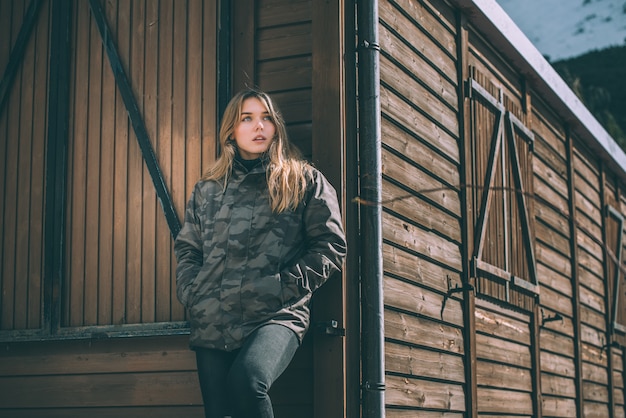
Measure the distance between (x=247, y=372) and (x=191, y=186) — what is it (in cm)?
156

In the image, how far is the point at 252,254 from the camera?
4715 millimetres

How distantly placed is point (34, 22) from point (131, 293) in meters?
1.81

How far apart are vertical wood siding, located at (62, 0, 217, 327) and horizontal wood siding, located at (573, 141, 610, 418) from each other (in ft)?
17.0

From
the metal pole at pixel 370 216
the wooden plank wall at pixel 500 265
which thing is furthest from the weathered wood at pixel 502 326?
the metal pole at pixel 370 216

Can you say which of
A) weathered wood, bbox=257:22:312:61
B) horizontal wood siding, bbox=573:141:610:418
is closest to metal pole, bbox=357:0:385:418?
weathered wood, bbox=257:22:312:61

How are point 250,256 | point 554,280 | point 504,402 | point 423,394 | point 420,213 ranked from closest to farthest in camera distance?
1. point 250,256
2. point 423,394
3. point 420,213
4. point 504,402
5. point 554,280

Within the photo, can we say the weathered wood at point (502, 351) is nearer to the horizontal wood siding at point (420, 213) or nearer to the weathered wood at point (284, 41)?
the horizontal wood siding at point (420, 213)

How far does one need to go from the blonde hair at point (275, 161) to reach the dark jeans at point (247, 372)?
2.06ft

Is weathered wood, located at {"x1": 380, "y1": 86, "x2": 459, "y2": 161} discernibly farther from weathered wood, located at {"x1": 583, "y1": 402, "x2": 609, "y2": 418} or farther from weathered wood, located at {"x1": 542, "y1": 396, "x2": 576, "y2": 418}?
weathered wood, located at {"x1": 583, "y1": 402, "x2": 609, "y2": 418}

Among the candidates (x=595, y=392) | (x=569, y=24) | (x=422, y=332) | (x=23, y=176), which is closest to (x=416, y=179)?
(x=422, y=332)

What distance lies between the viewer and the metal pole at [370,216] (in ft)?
17.0

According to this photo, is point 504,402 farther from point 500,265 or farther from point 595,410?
point 595,410

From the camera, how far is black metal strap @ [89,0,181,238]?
18.2ft

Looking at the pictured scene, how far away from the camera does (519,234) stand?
805cm
